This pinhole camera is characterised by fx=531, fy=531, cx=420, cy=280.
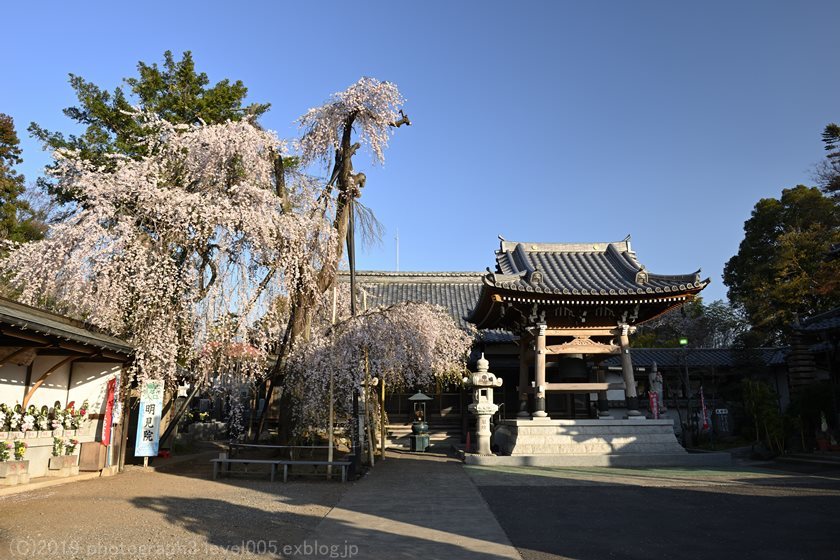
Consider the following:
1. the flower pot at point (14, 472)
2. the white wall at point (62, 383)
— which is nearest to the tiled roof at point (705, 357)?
the white wall at point (62, 383)

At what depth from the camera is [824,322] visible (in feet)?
62.7


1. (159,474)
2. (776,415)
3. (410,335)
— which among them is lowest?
(159,474)

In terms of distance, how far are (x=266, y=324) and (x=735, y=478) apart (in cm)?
1179

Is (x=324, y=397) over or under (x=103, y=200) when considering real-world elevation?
under

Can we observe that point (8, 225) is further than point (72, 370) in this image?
Yes

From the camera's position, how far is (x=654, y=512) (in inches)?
332

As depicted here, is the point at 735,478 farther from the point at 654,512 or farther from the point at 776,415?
the point at 776,415

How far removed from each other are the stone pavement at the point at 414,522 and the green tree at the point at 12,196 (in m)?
20.3

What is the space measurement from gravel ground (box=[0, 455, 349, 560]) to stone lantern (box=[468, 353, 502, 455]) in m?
5.82

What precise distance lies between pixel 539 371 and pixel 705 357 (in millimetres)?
15721

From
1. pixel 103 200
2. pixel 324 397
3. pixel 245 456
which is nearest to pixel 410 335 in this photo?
pixel 324 397

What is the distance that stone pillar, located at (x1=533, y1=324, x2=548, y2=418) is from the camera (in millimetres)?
16188

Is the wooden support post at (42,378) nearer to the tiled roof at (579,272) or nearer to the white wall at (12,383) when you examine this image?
the white wall at (12,383)

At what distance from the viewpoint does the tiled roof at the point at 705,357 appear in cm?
2480
